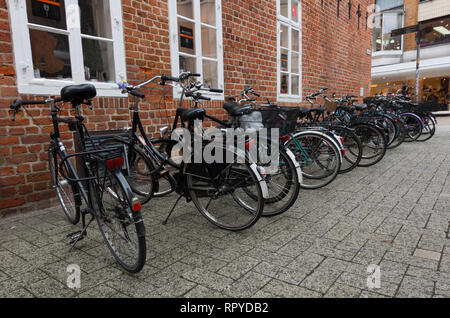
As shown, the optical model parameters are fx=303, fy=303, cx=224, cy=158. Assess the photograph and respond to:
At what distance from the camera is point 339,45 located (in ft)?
30.7

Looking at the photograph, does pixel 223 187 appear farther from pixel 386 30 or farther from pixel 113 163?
pixel 386 30

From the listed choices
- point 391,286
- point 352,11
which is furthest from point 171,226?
point 352,11

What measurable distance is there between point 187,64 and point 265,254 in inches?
141

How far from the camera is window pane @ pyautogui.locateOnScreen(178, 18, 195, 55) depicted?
15.6 ft

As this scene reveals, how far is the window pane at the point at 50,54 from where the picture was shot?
3.30 metres

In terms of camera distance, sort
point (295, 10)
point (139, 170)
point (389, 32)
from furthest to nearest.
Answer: point (389, 32), point (295, 10), point (139, 170)

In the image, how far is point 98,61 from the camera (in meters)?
3.87

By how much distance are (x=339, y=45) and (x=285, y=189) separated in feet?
26.0

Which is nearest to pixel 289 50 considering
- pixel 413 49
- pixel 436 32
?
pixel 436 32

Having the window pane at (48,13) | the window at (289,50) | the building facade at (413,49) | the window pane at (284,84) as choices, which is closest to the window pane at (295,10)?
the window at (289,50)

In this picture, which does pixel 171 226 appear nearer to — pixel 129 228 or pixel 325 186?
pixel 129 228

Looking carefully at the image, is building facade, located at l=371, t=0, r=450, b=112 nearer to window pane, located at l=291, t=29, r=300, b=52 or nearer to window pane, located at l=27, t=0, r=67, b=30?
window pane, located at l=291, t=29, r=300, b=52

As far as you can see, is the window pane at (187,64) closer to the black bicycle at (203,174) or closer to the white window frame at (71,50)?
the white window frame at (71,50)

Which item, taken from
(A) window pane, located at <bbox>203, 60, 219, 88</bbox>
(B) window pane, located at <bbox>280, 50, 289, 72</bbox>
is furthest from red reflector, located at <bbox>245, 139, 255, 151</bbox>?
(B) window pane, located at <bbox>280, 50, 289, 72</bbox>
